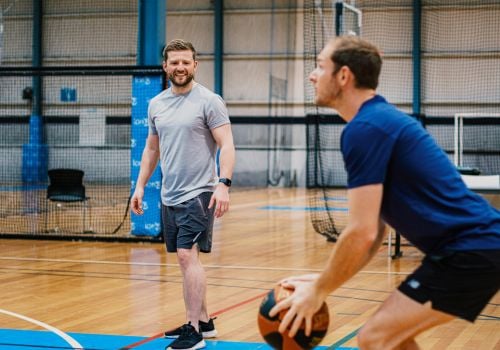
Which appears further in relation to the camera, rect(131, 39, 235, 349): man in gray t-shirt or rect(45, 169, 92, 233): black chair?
rect(45, 169, 92, 233): black chair

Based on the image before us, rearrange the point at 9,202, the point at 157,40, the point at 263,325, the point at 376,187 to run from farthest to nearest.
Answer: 1. the point at 9,202
2. the point at 157,40
3. the point at 263,325
4. the point at 376,187

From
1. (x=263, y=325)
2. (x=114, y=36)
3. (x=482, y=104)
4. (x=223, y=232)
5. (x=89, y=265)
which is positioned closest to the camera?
(x=263, y=325)

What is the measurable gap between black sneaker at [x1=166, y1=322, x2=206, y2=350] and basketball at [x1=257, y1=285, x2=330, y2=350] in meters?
2.21

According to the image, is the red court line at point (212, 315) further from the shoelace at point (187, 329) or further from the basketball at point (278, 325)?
the basketball at point (278, 325)

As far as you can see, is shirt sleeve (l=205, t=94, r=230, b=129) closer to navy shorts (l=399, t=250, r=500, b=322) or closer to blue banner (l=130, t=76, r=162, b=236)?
navy shorts (l=399, t=250, r=500, b=322)

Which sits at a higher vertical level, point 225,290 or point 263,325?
point 263,325

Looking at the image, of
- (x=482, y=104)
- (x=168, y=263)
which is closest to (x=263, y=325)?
(x=168, y=263)

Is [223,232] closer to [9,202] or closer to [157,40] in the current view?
[157,40]

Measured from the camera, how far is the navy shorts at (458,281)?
2932mm

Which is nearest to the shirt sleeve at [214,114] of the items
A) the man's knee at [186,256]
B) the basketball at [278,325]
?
the man's knee at [186,256]

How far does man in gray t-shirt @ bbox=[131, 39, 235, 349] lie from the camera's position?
5.56 meters

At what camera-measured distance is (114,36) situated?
27609mm

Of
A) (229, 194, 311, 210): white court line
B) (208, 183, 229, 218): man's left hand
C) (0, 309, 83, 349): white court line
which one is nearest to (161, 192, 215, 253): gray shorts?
(208, 183, 229, 218): man's left hand

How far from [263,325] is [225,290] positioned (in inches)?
184
